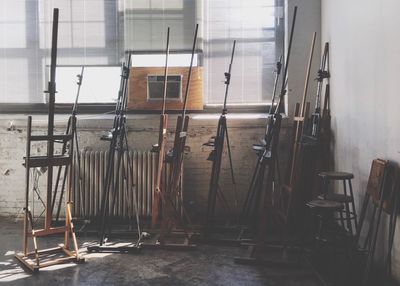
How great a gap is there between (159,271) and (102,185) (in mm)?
1650

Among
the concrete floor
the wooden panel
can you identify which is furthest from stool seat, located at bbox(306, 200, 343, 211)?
the wooden panel

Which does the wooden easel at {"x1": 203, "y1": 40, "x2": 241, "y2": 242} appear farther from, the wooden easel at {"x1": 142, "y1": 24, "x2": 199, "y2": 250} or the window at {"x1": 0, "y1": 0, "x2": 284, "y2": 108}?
the window at {"x1": 0, "y1": 0, "x2": 284, "y2": 108}

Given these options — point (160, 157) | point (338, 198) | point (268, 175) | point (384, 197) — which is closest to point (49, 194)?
point (160, 157)

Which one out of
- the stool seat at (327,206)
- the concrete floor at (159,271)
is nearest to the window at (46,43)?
the concrete floor at (159,271)

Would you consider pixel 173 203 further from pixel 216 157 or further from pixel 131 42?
pixel 131 42

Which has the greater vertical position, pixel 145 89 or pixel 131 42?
pixel 131 42

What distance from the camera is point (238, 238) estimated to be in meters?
4.61

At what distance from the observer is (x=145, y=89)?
5461 millimetres

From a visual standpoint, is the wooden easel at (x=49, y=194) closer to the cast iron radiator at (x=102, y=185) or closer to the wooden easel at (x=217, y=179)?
the cast iron radiator at (x=102, y=185)


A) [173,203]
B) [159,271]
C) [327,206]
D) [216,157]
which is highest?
[216,157]

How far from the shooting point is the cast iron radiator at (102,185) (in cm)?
516

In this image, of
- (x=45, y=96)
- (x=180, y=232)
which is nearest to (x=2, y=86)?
(x=45, y=96)

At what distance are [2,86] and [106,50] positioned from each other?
1316mm

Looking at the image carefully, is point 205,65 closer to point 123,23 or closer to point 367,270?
point 123,23
